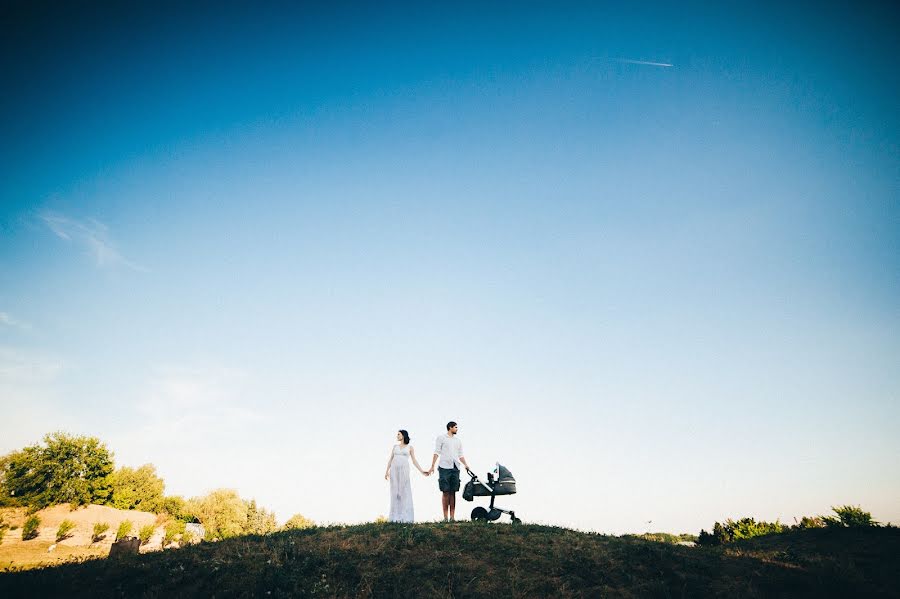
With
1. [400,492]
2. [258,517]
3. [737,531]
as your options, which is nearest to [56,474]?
[258,517]

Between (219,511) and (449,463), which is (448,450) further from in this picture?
(219,511)

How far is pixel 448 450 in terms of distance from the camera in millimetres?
12570

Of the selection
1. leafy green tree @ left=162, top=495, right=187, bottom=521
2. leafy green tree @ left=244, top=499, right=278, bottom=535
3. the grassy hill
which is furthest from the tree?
the grassy hill

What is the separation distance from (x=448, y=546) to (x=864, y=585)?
26.8 feet

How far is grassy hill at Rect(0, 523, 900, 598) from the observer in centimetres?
765

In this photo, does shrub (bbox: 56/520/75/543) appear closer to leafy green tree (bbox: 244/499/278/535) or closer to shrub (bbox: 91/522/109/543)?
shrub (bbox: 91/522/109/543)

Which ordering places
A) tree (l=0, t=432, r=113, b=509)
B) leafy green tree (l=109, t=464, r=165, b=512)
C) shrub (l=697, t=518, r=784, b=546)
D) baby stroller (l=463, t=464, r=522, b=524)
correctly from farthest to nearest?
1. leafy green tree (l=109, t=464, r=165, b=512)
2. tree (l=0, t=432, r=113, b=509)
3. shrub (l=697, t=518, r=784, b=546)
4. baby stroller (l=463, t=464, r=522, b=524)

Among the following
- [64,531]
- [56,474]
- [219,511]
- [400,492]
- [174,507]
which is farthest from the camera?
[219,511]

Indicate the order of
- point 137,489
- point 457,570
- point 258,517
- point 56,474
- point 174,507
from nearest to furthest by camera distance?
1. point 457,570
2. point 56,474
3. point 137,489
4. point 174,507
5. point 258,517

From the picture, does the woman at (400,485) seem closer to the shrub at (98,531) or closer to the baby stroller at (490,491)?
the baby stroller at (490,491)

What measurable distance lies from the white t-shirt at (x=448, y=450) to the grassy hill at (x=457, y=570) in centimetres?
216

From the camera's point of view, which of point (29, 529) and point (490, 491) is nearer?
point (490, 491)

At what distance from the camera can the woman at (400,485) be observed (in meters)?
13.1

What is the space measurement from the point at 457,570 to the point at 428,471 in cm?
440
